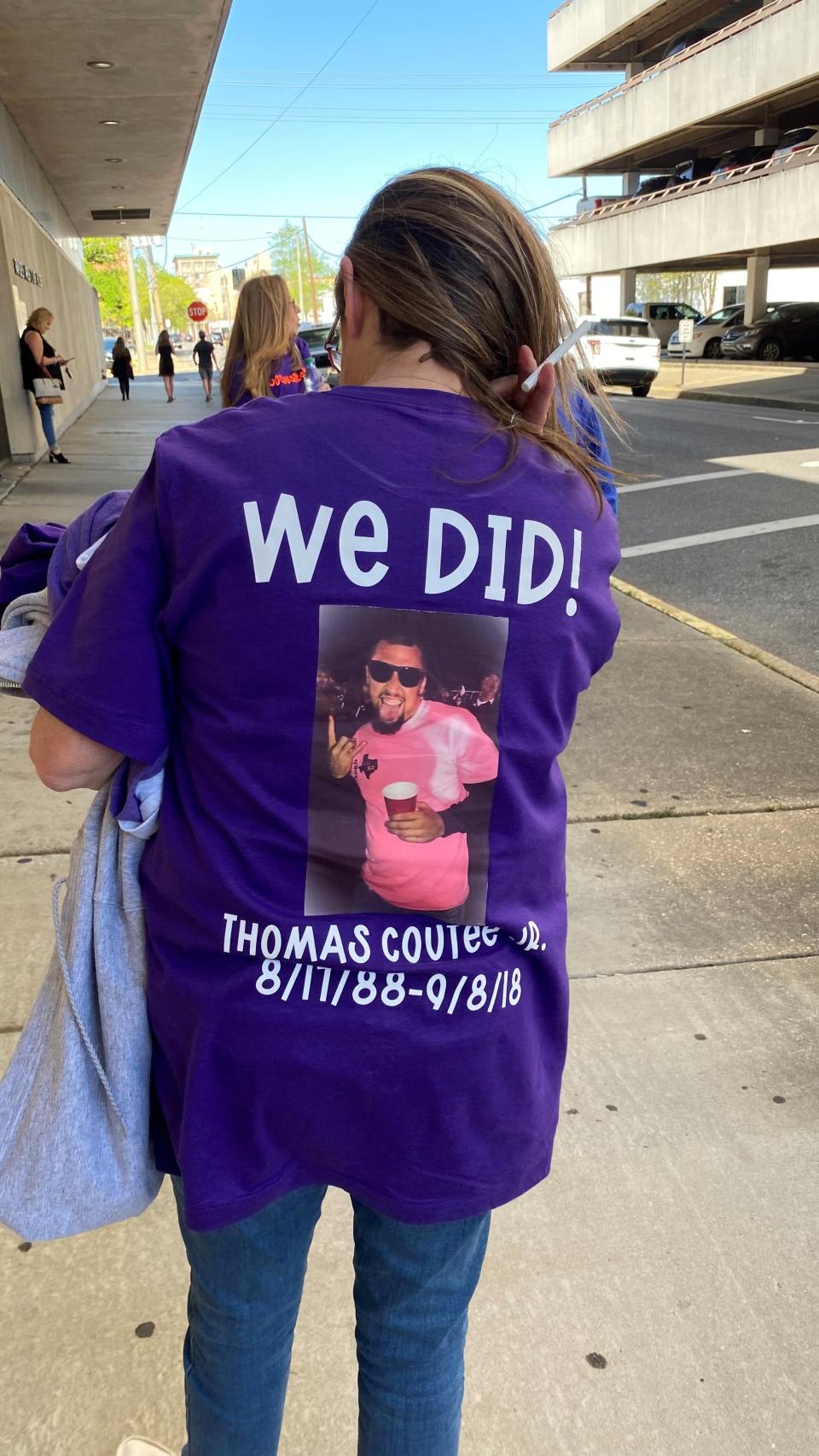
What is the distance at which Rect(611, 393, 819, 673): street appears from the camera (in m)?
7.04

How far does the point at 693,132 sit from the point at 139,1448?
149 ft

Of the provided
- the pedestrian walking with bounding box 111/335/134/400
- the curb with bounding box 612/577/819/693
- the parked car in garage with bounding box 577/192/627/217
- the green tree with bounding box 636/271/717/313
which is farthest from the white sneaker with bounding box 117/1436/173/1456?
the green tree with bounding box 636/271/717/313

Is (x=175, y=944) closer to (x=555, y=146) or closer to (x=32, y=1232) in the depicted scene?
(x=32, y=1232)

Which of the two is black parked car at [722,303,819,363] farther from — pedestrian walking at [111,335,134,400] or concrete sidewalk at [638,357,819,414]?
pedestrian walking at [111,335,134,400]

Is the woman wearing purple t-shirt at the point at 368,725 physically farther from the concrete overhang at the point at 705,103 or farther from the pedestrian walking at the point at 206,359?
the concrete overhang at the point at 705,103

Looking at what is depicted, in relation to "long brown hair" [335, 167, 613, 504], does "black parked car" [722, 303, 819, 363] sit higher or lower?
Answer: lower

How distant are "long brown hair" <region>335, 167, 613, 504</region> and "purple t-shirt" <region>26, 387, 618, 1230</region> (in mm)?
51

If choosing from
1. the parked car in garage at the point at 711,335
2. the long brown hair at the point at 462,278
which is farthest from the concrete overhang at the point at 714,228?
the long brown hair at the point at 462,278

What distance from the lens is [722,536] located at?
30.3 feet

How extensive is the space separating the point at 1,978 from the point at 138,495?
2166mm

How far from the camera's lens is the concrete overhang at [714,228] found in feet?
104

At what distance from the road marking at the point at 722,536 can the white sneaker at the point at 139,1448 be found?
7.59 meters

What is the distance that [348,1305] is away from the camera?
6.97 feet

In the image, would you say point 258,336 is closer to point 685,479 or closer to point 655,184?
point 685,479
